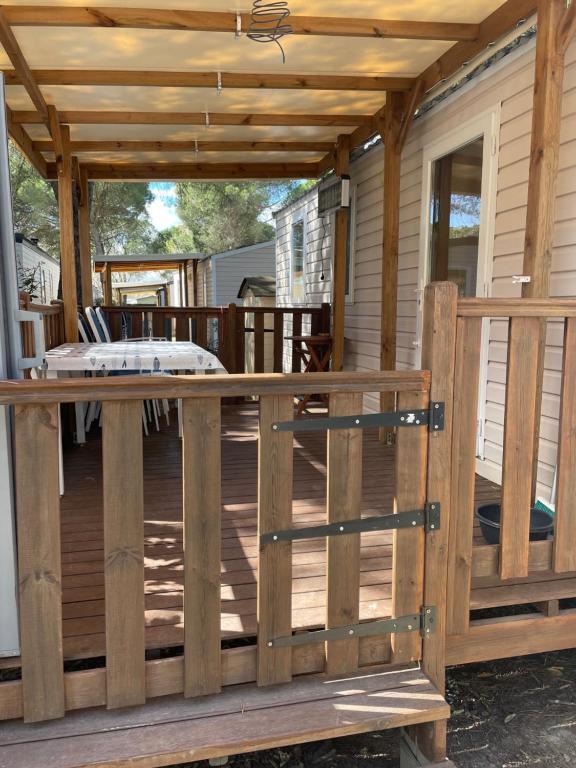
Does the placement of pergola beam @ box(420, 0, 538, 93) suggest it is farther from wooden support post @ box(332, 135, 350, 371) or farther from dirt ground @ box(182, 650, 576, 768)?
dirt ground @ box(182, 650, 576, 768)

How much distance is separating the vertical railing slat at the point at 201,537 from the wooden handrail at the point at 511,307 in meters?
0.82

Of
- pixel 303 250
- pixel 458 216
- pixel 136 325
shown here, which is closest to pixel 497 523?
pixel 458 216

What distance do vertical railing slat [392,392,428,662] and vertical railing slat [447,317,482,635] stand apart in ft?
0.37

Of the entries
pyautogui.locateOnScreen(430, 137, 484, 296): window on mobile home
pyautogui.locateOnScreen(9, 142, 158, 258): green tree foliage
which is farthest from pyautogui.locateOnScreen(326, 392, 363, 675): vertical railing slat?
pyautogui.locateOnScreen(9, 142, 158, 258): green tree foliage

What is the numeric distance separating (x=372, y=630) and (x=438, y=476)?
514 mm

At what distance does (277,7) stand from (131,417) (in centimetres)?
249

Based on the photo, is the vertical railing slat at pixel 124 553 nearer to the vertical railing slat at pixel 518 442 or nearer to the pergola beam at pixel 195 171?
the vertical railing slat at pixel 518 442

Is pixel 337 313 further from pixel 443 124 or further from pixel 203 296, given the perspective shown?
pixel 203 296

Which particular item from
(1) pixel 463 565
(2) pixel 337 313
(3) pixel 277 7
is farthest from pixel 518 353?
(2) pixel 337 313

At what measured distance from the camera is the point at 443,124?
4383 millimetres

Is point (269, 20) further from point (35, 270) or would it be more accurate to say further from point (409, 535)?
point (35, 270)

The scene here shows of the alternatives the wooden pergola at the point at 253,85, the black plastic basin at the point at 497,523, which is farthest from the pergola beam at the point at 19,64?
the black plastic basin at the point at 497,523

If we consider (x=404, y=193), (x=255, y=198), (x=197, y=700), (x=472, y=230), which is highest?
(x=255, y=198)

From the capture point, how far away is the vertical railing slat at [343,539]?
5.70 feet
